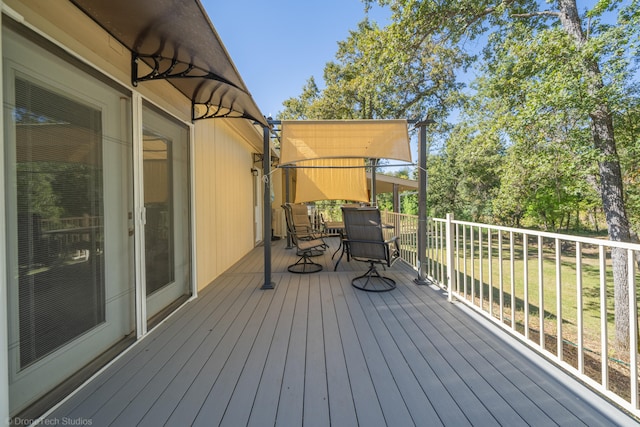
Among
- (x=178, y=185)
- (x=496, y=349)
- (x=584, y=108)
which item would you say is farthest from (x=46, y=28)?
(x=584, y=108)

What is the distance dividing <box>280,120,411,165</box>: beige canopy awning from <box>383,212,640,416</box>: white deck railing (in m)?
1.26

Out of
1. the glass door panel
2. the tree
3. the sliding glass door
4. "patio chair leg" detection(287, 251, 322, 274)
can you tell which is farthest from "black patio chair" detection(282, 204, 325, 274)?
the tree

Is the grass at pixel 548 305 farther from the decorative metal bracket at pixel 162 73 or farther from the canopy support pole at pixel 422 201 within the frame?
the decorative metal bracket at pixel 162 73

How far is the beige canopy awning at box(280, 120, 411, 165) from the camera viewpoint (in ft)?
13.3

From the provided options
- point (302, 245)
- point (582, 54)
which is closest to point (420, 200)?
point (302, 245)

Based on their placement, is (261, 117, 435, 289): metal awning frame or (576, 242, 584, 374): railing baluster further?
(261, 117, 435, 289): metal awning frame

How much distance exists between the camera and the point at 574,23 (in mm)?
5688

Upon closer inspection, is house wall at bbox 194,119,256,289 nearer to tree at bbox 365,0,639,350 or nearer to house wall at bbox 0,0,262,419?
house wall at bbox 0,0,262,419

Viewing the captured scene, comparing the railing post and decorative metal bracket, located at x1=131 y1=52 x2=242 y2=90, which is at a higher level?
decorative metal bracket, located at x1=131 y1=52 x2=242 y2=90

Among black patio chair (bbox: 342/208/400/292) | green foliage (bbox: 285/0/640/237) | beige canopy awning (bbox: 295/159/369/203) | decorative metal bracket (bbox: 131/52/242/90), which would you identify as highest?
green foliage (bbox: 285/0/640/237)

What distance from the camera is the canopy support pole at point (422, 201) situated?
386 centimetres

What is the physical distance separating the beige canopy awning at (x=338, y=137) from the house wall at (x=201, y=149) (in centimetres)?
124

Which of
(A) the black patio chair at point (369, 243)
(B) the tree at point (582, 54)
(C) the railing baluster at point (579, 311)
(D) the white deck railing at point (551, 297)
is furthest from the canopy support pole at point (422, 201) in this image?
(B) the tree at point (582, 54)

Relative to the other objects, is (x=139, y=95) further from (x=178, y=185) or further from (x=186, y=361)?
(x=186, y=361)
